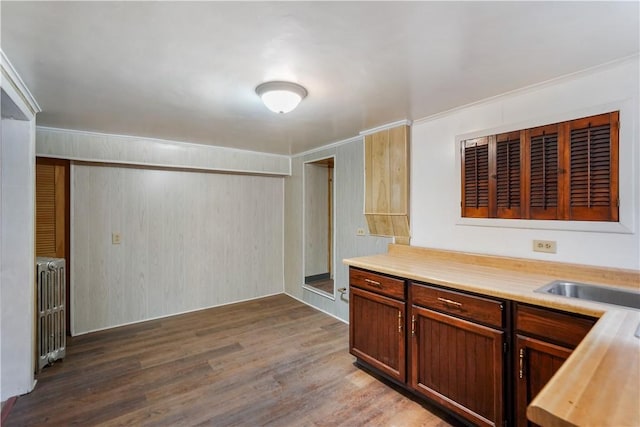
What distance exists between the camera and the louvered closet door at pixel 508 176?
2070 mm

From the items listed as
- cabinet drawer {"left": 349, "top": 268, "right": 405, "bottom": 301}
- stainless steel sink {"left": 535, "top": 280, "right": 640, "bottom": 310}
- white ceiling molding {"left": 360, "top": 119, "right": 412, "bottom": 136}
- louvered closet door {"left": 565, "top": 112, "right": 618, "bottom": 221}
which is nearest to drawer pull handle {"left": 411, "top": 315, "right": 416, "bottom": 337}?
cabinet drawer {"left": 349, "top": 268, "right": 405, "bottom": 301}

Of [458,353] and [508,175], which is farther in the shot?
[508,175]

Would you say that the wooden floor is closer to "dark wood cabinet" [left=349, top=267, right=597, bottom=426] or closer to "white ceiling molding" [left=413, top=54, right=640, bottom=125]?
"dark wood cabinet" [left=349, top=267, right=597, bottom=426]

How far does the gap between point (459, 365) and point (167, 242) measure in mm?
3410

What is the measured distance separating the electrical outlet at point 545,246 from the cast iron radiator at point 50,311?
12.4ft

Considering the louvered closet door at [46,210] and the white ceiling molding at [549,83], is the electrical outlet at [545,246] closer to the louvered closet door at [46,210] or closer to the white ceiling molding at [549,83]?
the white ceiling molding at [549,83]

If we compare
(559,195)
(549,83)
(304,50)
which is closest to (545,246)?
(559,195)

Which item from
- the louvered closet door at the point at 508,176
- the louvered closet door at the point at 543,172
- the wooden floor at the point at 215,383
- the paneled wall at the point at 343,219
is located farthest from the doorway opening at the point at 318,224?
the louvered closet door at the point at 543,172

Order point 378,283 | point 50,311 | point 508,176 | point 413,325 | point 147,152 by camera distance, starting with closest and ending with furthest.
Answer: point 413,325 → point 508,176 → point 378,283 → point 50,311 → point 147,152

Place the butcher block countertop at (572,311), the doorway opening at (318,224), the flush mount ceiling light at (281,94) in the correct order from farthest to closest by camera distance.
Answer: the doorway opening at (318,224) < the flush mount ceiling light at (281,94) < the butcher block countertop at (572,311)

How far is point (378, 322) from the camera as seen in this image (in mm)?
2275

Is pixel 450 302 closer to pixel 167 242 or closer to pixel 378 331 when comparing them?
pixel 378 331

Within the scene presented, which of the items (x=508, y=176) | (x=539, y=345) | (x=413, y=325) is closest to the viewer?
(x=539, y=345)

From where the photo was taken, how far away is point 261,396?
2.12 m
